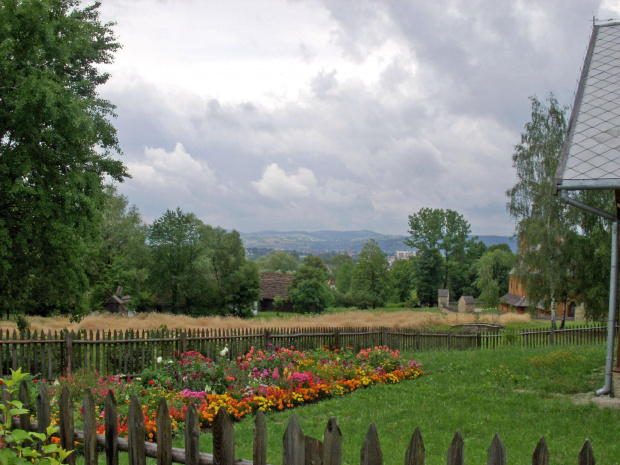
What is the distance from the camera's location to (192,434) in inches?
119

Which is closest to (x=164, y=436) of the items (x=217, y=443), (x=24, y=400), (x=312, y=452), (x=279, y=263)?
(x=217, y=443)

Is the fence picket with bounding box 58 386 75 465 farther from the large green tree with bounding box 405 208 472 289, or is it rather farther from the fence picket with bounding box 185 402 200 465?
the large green tree with bounding box 405 208 472 289

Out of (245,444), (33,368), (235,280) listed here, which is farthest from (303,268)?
(245,444)

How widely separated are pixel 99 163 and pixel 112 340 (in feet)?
34.8

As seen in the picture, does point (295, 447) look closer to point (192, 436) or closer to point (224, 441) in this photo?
point (224, 441)

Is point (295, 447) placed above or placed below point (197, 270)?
above

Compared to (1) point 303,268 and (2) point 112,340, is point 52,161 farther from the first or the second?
(1) point 303,268

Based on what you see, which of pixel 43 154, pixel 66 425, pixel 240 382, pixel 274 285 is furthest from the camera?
pixel 274 285

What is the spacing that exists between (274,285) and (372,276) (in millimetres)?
13226

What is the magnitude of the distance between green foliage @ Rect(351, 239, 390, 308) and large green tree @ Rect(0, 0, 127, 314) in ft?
146

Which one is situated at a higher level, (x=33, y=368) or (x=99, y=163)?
(x=99, y=163)

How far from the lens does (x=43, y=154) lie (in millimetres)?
15445

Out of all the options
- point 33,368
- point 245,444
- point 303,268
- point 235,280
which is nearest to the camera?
point 245,444

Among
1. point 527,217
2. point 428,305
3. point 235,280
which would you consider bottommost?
point 428,305
